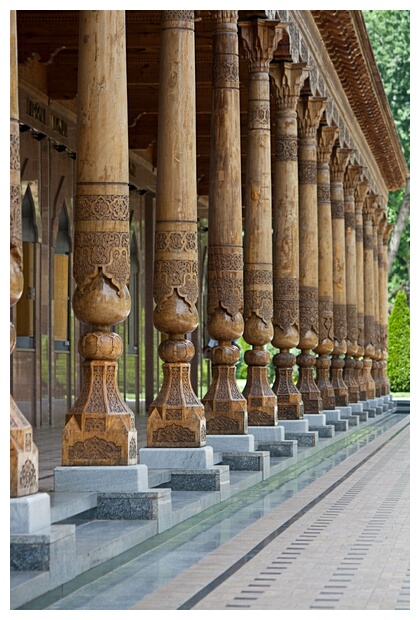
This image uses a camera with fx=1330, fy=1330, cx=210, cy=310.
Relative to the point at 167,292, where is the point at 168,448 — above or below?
below

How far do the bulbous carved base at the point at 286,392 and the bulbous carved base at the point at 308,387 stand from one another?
5.77ft

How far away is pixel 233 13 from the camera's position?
538 inches

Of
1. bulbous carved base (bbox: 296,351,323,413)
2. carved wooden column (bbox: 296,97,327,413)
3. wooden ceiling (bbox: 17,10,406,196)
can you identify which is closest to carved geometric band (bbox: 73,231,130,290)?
wooden ceiling (bbox: 17,10,406,196)

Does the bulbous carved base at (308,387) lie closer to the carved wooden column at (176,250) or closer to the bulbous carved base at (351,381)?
the bulbous carved base at (351,381)

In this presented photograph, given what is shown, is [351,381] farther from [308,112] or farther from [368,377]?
[308,112]

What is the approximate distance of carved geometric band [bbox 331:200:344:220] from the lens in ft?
83.0

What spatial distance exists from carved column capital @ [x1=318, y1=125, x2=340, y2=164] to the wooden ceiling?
1.41 meters

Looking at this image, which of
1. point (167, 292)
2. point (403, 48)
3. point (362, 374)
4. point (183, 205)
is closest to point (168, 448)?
point (167, 292)

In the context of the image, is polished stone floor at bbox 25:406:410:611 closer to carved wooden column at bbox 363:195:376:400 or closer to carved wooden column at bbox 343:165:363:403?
carved wooden column at bbox 343:165:363:403

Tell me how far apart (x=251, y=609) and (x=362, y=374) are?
2465cm

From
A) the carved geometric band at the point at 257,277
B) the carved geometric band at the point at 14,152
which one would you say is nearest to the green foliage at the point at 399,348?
the carved geometric band at the point at 257,277

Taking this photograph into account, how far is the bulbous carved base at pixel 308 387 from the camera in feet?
65.0

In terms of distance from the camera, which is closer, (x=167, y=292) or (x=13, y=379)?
(x=167, y=292)
